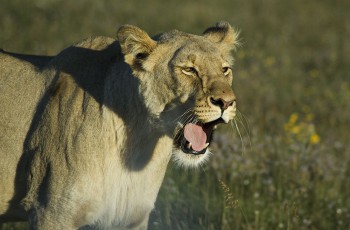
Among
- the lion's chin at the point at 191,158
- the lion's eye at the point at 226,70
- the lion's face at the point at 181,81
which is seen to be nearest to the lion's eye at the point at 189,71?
the lion's face at the point at 181,81

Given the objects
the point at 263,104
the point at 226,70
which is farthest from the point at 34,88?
the point at 263,104

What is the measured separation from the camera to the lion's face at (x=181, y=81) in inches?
165

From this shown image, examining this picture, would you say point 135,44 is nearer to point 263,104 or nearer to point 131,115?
point 131,115

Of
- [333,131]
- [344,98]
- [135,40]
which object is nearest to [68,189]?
[135,40]

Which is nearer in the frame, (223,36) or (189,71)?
(189,71)

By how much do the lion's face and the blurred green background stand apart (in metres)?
0.45

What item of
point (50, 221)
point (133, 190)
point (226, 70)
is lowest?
point (50, 221)

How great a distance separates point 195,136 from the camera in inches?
169

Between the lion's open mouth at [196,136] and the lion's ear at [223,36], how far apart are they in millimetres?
613

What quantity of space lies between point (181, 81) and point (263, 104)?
220 inches

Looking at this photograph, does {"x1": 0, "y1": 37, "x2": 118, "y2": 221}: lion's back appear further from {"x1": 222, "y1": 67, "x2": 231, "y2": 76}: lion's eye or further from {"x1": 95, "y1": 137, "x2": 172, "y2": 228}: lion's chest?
{"x1": 222, "y1": 67, "x2": 231, "y2": 76}: lion's eye

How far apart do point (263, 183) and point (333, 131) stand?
268 centimetres

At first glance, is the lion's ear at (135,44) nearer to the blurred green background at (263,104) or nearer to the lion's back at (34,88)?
the lion's back at (34,88)

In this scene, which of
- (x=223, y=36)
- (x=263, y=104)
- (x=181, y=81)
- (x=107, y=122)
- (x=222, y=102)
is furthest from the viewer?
(x=263, y=104)
